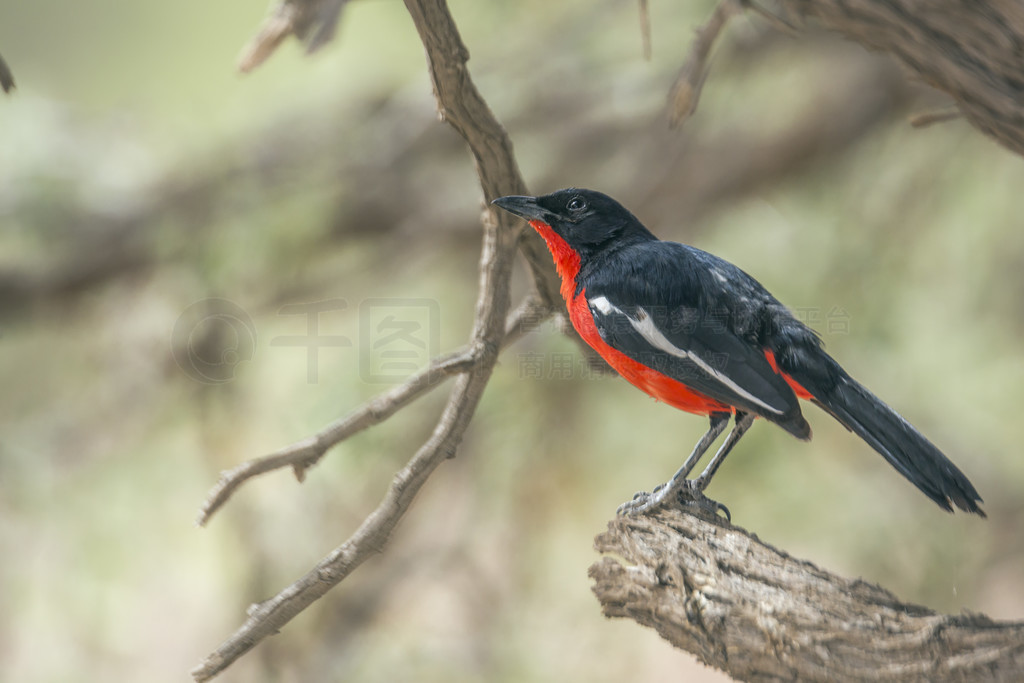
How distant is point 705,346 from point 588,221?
0.74 m

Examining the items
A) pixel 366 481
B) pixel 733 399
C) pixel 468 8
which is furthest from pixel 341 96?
pixel 733 399

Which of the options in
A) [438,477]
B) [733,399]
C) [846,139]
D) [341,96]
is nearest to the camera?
[733,399]

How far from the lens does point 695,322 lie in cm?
A: 281

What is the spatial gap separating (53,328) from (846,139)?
557cm

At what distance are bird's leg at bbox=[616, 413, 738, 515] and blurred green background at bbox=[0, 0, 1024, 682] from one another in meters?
2.25

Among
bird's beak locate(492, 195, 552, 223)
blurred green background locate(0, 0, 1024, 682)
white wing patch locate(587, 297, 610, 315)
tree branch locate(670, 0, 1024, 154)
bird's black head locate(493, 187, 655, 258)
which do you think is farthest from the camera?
blurred green background locate(0, 0, 1024, 682)

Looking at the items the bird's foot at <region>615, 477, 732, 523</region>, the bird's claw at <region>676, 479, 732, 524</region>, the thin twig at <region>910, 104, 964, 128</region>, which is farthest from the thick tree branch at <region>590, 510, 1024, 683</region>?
the thin twig at <region>910, 104, 964, 128</region>

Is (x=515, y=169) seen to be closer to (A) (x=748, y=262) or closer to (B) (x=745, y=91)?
(A) (x=748, y=262)

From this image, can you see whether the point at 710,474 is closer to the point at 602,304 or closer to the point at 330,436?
the point at 602,304

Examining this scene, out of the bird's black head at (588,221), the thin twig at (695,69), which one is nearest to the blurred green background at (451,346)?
the bird's black head at (588,221)

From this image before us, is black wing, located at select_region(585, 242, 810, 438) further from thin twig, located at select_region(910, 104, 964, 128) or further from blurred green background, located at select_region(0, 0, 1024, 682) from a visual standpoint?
blurred green background, located at select_region(0, 0, 1024, 682)

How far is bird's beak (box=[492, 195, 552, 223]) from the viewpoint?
2787 millimetres

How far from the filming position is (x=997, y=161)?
5594mm

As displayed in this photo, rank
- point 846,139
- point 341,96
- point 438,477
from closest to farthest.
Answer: point 846,139 → point 438,477 → point 341,96
